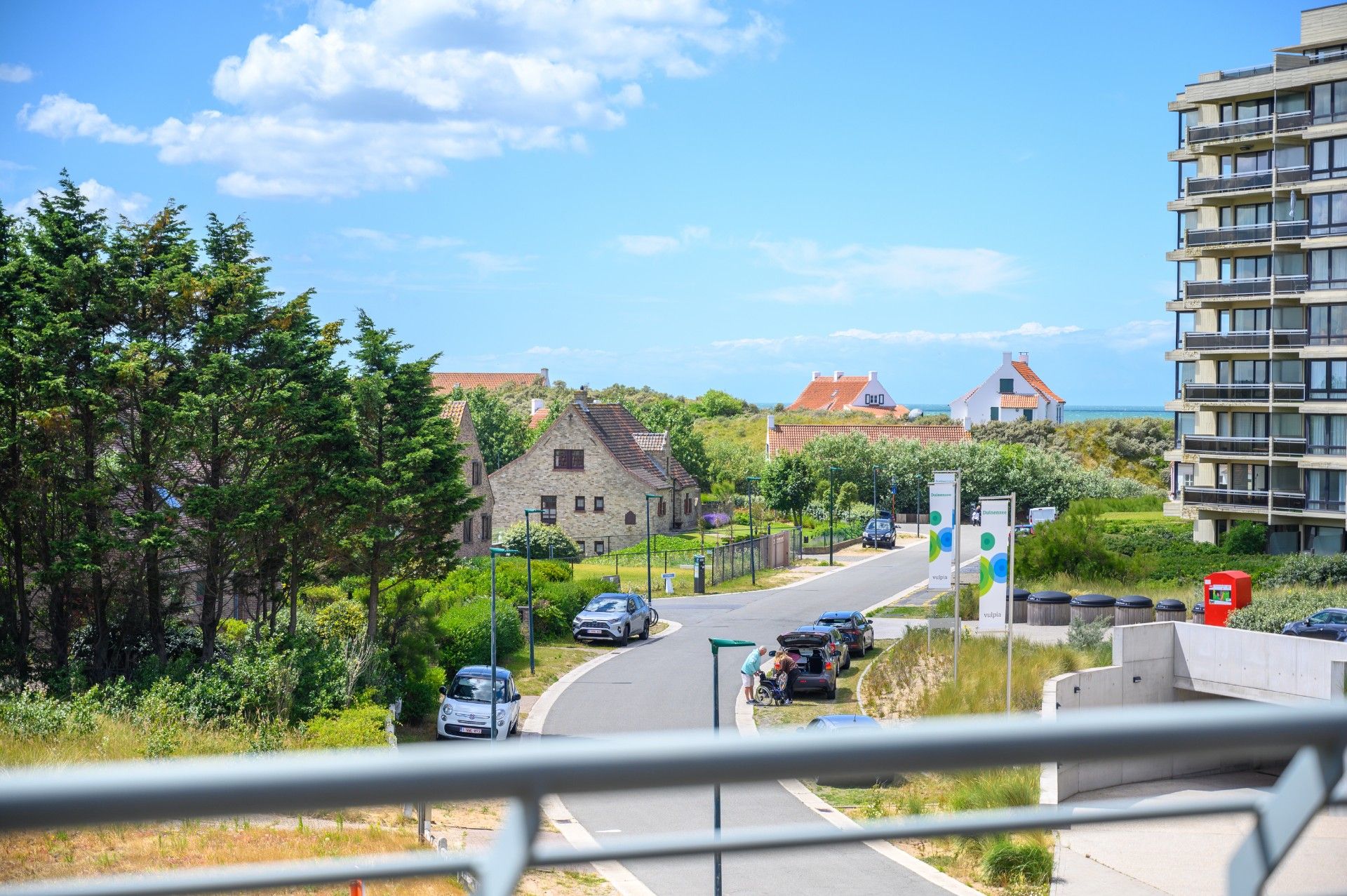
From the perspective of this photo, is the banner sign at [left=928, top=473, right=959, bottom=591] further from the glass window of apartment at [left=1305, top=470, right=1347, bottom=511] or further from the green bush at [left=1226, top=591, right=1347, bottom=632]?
the glass window of apartment at [left=1305, top=470, right=1347, bottom=511]

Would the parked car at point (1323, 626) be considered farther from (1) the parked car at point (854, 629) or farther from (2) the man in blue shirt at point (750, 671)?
(2) the man in blue shirt at point (750, 671)

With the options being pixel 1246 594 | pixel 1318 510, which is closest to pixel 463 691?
pixel 1246 594

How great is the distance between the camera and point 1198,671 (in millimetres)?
29781

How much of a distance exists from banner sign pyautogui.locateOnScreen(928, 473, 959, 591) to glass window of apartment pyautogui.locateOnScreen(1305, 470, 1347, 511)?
21.9 meters

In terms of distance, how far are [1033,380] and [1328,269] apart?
6807 cm

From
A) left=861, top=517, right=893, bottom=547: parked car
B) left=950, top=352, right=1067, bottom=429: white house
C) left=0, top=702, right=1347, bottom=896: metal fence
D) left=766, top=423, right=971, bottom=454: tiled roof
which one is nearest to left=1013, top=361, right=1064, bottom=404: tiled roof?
left=950, top=352, right=1067, bottom=429: white house

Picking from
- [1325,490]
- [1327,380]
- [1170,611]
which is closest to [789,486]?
[1325,490]

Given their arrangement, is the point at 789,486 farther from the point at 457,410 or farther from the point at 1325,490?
the point at 1325,490

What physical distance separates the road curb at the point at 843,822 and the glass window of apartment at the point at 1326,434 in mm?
21246

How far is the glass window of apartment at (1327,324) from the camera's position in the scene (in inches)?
1690

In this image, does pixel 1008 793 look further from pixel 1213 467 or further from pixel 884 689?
pixel 1213 467

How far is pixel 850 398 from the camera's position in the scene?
121 meters

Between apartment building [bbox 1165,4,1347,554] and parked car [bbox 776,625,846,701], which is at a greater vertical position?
apartment building [bbox 1165,4,1347,554]

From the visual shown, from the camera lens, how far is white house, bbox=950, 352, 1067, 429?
352 ft
